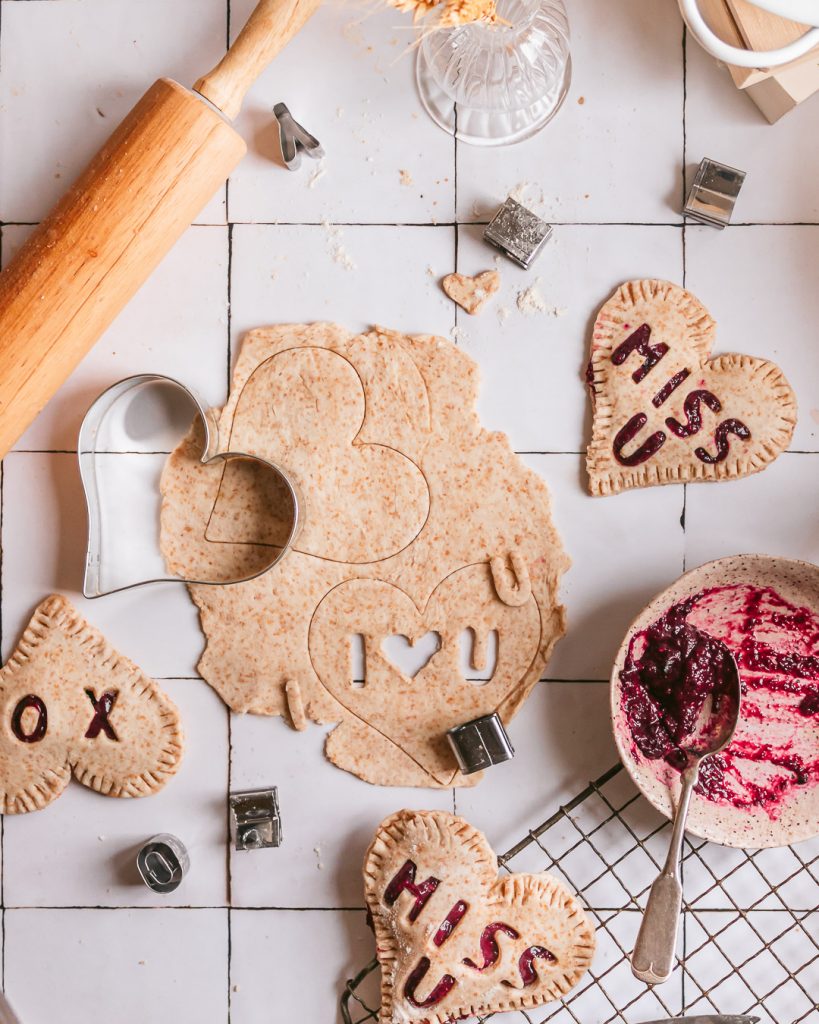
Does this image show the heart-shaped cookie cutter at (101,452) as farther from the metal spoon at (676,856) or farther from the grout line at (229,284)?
the metal spoon at (676,856)

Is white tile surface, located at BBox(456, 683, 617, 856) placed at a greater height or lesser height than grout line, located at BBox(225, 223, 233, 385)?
lesser

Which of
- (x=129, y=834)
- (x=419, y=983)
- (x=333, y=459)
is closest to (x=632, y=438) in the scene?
(x=333, y=459)

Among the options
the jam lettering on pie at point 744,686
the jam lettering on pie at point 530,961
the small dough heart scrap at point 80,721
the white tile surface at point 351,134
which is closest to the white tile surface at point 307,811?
the small dough heart scrap at point 80,721

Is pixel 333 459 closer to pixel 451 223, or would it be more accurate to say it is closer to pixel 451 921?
pixel 451 223

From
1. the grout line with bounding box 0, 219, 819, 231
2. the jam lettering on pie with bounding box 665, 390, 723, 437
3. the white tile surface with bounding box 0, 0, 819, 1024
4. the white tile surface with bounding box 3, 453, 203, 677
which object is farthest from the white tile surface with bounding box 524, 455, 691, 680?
the white tile surface with bounding box 3, 453, 203, 677


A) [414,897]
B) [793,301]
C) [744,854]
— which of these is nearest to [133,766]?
[414,897]

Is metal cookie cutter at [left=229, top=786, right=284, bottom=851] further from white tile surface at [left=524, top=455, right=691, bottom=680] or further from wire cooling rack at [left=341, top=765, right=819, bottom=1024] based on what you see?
white tile surface at [left=524, top=455, right=691, bottom=680]
